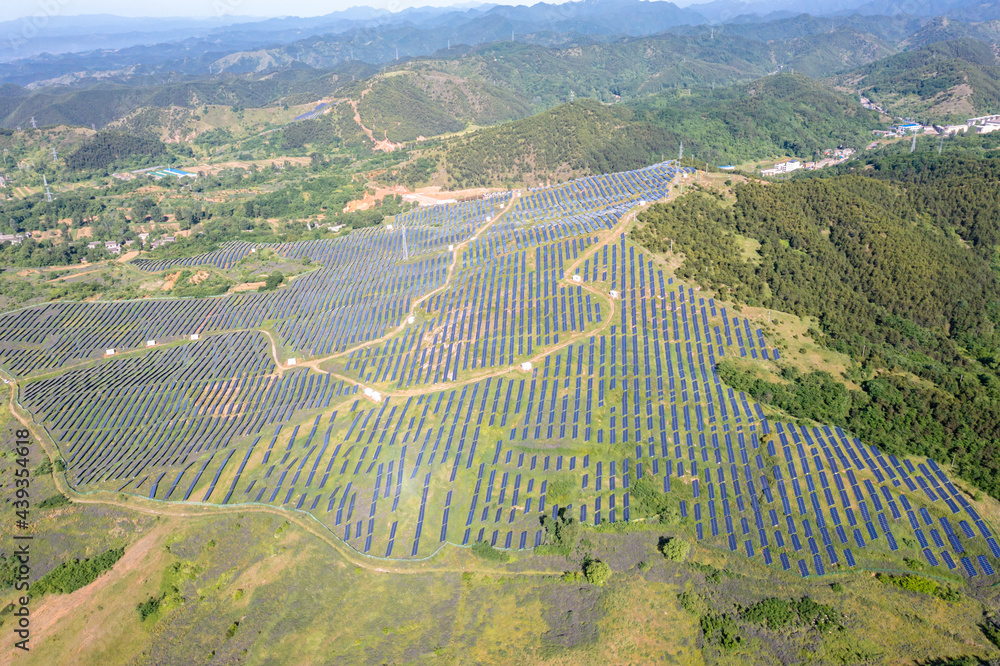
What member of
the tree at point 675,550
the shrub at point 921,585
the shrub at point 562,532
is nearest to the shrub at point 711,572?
the tree at point 675,550

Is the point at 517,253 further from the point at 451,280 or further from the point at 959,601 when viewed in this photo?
the point at 959,601

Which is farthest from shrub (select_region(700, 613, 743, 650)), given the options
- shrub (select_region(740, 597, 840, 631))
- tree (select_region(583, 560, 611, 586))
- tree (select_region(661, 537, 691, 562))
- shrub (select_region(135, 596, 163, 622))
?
shrub (select_region(135, 596, 163, 622))

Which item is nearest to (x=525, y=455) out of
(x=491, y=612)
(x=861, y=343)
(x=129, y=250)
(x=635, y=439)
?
(x=635, y=439)

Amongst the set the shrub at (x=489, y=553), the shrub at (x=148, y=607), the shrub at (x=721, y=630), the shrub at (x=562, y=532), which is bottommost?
the shrub at (x=148, y=607)

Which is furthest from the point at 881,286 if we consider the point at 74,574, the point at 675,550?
the point at 74,574

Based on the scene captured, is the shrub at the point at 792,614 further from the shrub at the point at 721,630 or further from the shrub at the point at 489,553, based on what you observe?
the shrub at the point at 489,553
